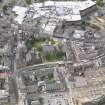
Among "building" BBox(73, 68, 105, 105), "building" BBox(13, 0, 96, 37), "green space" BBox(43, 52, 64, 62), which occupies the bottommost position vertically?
"building" BBox(73, 68, 105, 105)

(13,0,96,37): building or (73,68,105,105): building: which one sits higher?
(13,0,96,37): building

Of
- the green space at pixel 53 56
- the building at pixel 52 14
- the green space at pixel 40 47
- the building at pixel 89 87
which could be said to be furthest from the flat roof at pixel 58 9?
the building at pixel 89 87

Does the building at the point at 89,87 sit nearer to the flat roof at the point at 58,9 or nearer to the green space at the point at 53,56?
the green space at the point at 53,56

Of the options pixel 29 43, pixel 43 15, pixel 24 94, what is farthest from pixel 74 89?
pixel 43 15

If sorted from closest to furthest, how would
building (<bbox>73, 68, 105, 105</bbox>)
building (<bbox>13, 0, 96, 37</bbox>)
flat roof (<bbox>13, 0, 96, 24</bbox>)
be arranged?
building (<bbox>73, 68, 105, 105</bbox>) → building (<bbox>13, 0, 96, 37</bbox>) → flat roof (<bbox>13, 0, 96, 24</bbox>)

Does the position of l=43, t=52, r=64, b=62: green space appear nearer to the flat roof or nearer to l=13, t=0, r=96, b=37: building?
l=13, t=0, r=96, b=37: building

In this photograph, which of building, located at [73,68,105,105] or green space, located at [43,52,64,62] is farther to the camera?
green space, located at [43,52,64,62]

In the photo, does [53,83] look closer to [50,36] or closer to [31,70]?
[31,70]

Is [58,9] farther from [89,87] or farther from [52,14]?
[89,87]

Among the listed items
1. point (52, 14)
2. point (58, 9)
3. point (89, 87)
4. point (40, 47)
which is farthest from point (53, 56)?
point (58, 9)

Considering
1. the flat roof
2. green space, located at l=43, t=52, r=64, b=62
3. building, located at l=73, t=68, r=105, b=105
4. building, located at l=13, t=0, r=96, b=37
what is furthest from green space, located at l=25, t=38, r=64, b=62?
the flat roof

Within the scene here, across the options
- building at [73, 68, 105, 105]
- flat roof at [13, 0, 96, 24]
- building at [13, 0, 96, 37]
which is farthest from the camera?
flat roof at [13, 0, 96, 24]
